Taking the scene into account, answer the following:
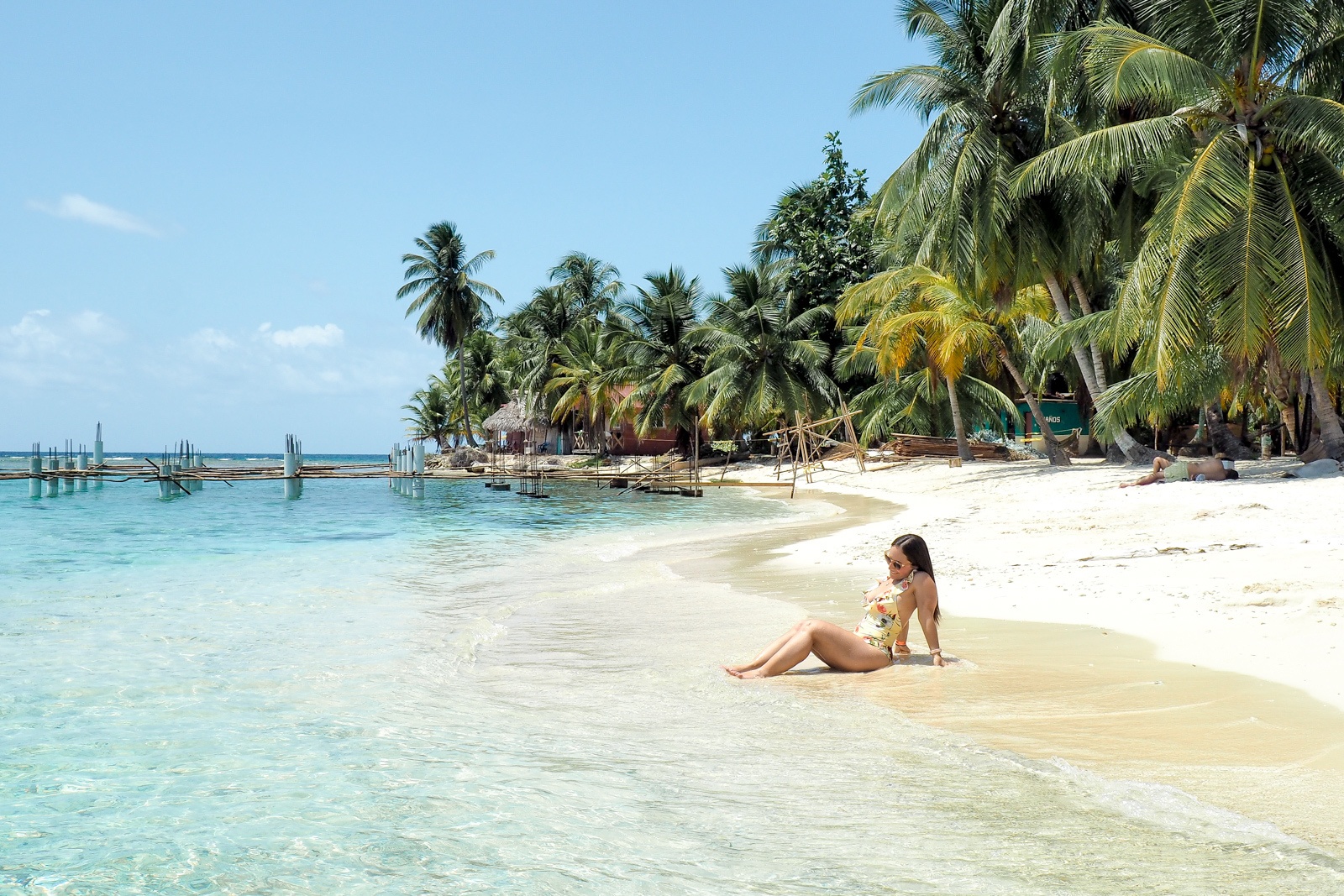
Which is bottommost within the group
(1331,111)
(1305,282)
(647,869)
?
(647,869)

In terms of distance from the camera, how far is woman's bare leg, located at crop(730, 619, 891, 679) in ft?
19.5

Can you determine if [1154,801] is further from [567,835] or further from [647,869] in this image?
[567,835]

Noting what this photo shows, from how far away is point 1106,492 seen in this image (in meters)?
16.0

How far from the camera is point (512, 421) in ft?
168

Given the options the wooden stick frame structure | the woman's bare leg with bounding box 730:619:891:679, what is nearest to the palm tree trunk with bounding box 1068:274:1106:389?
the wooden stick frame structure

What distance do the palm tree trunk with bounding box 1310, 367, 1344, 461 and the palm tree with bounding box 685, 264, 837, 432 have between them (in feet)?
64.9

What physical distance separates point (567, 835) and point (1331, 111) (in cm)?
1547

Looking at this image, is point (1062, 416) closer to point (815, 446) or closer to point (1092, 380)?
point (815, 446)

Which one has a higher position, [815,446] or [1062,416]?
[1062,416]

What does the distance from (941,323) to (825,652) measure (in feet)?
75.5

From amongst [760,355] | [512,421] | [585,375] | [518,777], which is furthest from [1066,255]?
[512,421]

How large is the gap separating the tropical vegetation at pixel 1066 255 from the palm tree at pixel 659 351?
0.11 meters

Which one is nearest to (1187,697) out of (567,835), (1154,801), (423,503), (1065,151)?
(1154,801)

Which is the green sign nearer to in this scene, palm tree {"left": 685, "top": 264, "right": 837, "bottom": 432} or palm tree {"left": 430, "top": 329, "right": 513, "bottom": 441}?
palm tree {"left": 685, "top": 264, "right": 837, "bottom": 432}
